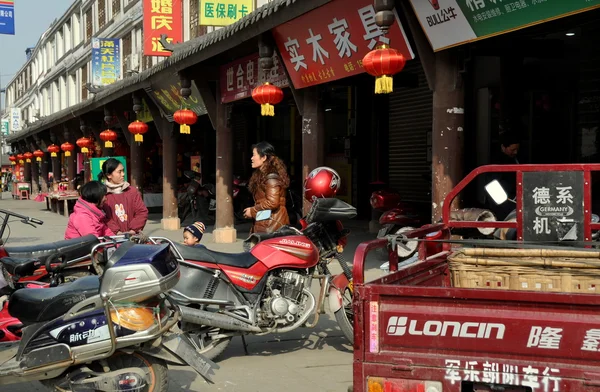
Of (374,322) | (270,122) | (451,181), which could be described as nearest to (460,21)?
(451,181)

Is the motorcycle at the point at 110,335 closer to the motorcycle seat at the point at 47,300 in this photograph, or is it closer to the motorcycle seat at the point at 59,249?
the motorcycle seat at the point at 47,300

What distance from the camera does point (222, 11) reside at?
1667 centimetres

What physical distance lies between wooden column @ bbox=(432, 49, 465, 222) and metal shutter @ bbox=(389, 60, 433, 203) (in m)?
6.02

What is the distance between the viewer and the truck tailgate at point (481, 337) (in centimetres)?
310

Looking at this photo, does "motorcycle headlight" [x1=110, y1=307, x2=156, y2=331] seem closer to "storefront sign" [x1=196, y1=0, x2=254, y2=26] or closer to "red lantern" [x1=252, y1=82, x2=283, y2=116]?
"red lantern" [x1=252, y1=82, x2=283, y2=116]

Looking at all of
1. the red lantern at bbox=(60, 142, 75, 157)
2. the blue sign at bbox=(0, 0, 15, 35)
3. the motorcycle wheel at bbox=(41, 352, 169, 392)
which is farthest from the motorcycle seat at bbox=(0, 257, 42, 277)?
the red lantern at bbox=(60, 142, 75, 157)

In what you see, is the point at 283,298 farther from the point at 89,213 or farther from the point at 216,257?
the point at 89,213

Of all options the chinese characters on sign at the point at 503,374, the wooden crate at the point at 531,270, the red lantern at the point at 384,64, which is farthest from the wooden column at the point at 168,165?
the chinese characters on sign at the point at 503,374

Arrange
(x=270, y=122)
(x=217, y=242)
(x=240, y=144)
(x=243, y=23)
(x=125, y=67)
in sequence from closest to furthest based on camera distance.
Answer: (x=243, y=23), (x=217, y=242), (x=270, y=122), (x=240, y=144), (x=125, y=67)

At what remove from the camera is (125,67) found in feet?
104

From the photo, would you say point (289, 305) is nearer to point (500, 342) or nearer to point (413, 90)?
point (500, 342)

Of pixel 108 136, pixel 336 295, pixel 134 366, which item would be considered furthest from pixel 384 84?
pixel 108 136

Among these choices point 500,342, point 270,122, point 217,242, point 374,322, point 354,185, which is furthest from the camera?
Answer: point 270,122

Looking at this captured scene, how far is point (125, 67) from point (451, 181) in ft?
85.9
